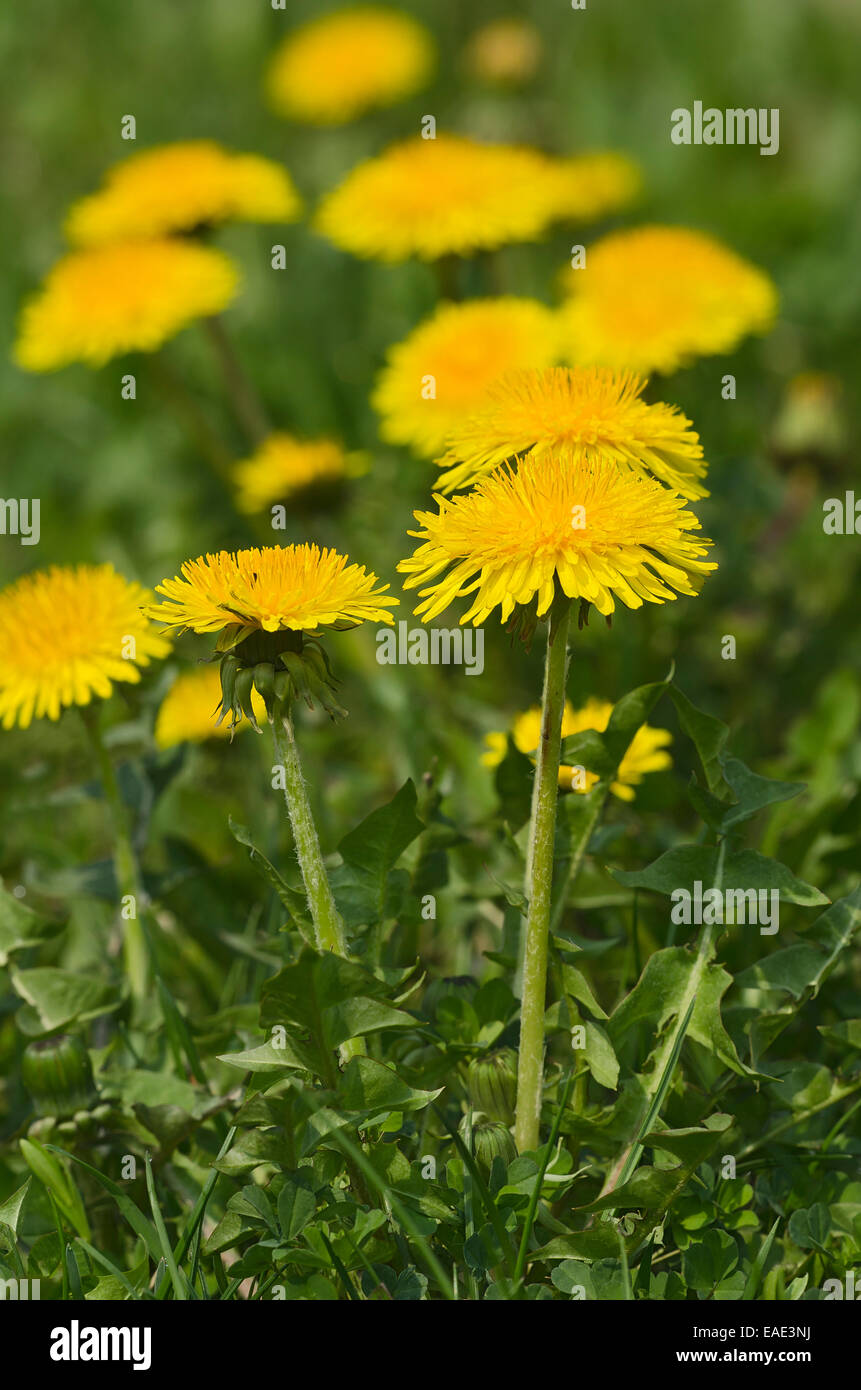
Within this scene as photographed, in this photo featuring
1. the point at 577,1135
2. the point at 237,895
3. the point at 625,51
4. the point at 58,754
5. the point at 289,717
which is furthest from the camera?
the point at 625,51

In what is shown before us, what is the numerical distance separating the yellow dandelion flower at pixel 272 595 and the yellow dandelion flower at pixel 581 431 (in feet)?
0.93

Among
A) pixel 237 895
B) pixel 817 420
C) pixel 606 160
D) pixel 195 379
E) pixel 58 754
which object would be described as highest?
pixel 606 160

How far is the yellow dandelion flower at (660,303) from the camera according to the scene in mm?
2928

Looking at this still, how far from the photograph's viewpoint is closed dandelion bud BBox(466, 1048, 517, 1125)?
178 cm

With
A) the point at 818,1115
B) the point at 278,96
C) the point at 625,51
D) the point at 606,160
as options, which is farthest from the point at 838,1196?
the point at 625,51

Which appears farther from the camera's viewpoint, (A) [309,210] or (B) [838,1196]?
(A) [309,210]

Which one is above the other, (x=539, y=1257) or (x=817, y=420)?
(x=817, y=420)

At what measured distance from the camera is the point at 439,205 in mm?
3246

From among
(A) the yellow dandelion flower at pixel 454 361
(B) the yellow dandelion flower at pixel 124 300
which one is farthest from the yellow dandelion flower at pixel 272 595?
(B) the yellow dandelion flower at pixel 124 300

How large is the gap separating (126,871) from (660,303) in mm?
1709

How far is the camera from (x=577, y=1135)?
1821mm

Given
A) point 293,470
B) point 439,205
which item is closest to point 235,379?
point 293,470

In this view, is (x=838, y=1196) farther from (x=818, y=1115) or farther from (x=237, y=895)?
(x=237, y=895)

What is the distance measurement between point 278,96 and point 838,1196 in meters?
4.12
